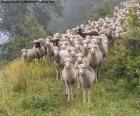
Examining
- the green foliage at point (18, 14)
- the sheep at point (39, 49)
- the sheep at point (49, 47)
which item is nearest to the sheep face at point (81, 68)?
the sheep at point (49, 47)

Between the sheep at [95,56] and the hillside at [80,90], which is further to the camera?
the sheep at [95,56]

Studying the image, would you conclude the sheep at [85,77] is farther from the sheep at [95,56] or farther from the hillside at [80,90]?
the sheep at [95,56]

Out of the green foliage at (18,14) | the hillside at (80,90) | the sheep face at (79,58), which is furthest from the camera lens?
the green foliage at (18,14)

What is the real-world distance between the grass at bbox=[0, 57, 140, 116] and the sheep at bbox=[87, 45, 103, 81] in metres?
0.58

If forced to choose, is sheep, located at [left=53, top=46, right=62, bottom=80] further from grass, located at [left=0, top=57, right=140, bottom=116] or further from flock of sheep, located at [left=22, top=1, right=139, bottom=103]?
grass, located at [left=0, top=57, right=140, bottom=116]

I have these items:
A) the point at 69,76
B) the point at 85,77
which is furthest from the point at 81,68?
the point at 69,76

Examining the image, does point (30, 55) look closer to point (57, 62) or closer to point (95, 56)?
point (57, 62)

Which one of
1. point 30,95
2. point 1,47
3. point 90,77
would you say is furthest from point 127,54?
point 1,47

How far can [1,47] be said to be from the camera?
39.5 m

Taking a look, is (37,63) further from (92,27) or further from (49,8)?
(49,8)

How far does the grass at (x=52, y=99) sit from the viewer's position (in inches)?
515

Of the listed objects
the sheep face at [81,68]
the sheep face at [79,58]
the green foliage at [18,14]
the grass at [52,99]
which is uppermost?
the green foliage at [18,14]

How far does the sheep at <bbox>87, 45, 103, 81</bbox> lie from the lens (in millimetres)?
15797

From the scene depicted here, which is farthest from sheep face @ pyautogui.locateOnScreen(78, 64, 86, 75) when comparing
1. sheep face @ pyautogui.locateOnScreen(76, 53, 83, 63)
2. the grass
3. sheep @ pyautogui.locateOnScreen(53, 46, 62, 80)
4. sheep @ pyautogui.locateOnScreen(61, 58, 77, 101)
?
sheep @ pyautogui.locateOnScreen(53, 46, 62, 80)
